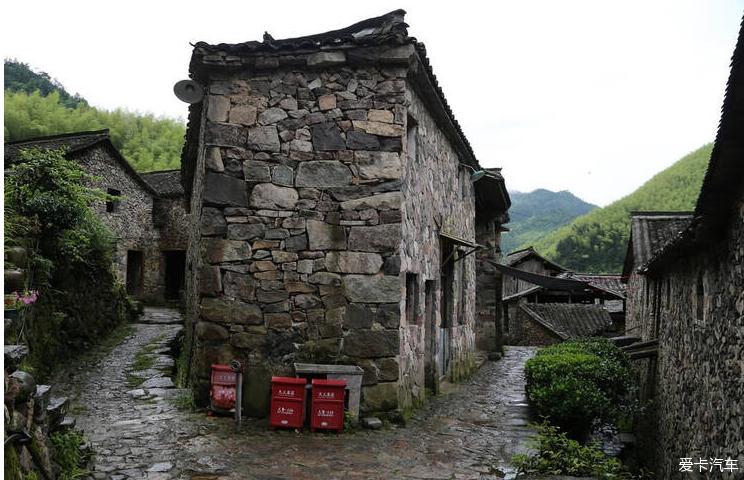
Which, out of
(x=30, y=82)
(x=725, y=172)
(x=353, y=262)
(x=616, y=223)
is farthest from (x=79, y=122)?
(x=616, y=223)

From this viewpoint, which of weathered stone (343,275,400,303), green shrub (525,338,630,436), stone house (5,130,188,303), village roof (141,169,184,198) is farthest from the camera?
village roof (141,169,184,198)

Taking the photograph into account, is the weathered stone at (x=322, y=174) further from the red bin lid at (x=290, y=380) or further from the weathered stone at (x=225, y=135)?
the red bin lid at (x=290, y=380)

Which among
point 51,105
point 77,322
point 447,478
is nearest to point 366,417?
point 447,478

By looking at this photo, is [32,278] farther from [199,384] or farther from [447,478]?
[447,478]

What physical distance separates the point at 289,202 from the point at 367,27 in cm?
250

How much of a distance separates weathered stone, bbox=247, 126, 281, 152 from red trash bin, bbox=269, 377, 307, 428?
2683 mm

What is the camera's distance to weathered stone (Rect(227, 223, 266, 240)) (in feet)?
22.7

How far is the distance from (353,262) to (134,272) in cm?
1713

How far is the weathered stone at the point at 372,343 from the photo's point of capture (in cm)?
672

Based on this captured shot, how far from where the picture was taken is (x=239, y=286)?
690cm

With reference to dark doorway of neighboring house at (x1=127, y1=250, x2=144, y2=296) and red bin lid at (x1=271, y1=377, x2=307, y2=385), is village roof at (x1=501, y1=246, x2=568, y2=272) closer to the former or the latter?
dark doorway of neighboring house at (x1=127, y1=250, x2=144, y2=296)

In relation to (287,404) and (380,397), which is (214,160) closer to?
(287,404)

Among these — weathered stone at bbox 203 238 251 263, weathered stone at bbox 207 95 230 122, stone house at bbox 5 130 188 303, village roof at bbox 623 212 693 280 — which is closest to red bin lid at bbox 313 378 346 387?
weathered stone at bbox 203 238 251 263

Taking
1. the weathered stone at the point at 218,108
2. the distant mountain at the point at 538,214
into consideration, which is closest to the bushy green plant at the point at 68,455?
the weathered stone at the point at 218,108
